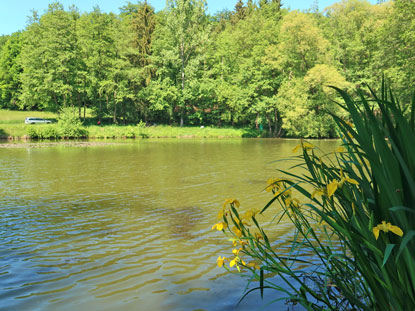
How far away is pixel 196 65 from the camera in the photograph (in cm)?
4634

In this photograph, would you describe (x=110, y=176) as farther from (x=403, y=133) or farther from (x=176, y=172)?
(x=403, y=133)

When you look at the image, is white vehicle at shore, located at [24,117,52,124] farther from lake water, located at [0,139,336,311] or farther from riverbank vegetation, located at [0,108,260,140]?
lake water, located at [0,139,336,311]

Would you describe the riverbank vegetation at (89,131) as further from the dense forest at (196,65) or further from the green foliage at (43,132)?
the dense forest at (196,65)

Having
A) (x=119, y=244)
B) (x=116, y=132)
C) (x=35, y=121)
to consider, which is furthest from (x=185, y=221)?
(x=35, y=121)

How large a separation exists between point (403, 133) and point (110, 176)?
1198 cm

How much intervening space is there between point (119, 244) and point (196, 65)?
4322 cm

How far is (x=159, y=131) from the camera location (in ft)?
135

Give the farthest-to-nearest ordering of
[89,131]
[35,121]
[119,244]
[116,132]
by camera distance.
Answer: [35,121] < [116,132] < [89,131] < [119,244]

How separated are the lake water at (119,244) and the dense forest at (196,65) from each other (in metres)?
29.5

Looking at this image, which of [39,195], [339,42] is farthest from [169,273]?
[339,42]

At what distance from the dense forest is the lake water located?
96.9 feet

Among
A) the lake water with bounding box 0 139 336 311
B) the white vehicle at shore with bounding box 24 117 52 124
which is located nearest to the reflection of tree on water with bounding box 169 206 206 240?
the lake water with bounding box 0 139 336 311

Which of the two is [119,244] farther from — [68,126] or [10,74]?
[10,74]

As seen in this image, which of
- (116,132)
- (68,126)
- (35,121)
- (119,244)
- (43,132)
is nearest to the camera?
(119,244)
